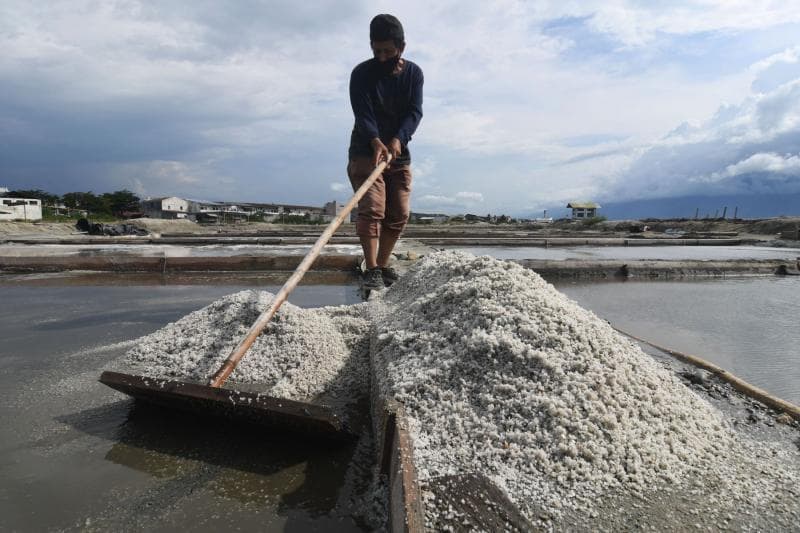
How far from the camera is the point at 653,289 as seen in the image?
4.54m

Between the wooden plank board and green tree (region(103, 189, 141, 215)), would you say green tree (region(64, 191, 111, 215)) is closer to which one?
green tree (region(103, 189, 141, 215))

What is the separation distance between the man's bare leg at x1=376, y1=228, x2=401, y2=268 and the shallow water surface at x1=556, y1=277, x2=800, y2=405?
5.33 feet

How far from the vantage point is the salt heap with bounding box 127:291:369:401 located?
1.64m

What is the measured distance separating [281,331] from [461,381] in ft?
2.88

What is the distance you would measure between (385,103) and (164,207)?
5326 cm

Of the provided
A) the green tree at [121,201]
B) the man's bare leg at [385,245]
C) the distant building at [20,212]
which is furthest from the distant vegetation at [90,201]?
the man's bare leg at [385,245]

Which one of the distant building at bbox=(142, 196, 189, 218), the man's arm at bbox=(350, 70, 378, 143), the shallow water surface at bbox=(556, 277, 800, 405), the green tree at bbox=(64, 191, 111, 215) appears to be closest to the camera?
the shallow water surface at bbox=(556, 277, 800, 405)

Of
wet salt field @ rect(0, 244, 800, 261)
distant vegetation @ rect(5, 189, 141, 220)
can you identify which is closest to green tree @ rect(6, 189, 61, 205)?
distant vegetation @ rect(5, 189, 141, 220)

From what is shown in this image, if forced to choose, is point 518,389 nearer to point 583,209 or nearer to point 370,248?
point 370,248

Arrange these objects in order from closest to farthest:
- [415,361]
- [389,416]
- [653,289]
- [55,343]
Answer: [389,416] < [415,361] < [55,343] < [653,289]

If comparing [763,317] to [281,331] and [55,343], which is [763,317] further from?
[55,343]

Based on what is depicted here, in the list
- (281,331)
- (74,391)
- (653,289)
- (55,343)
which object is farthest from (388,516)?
(653,289)

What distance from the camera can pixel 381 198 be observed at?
3.17m

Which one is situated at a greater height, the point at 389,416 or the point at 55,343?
the point at 389,416
